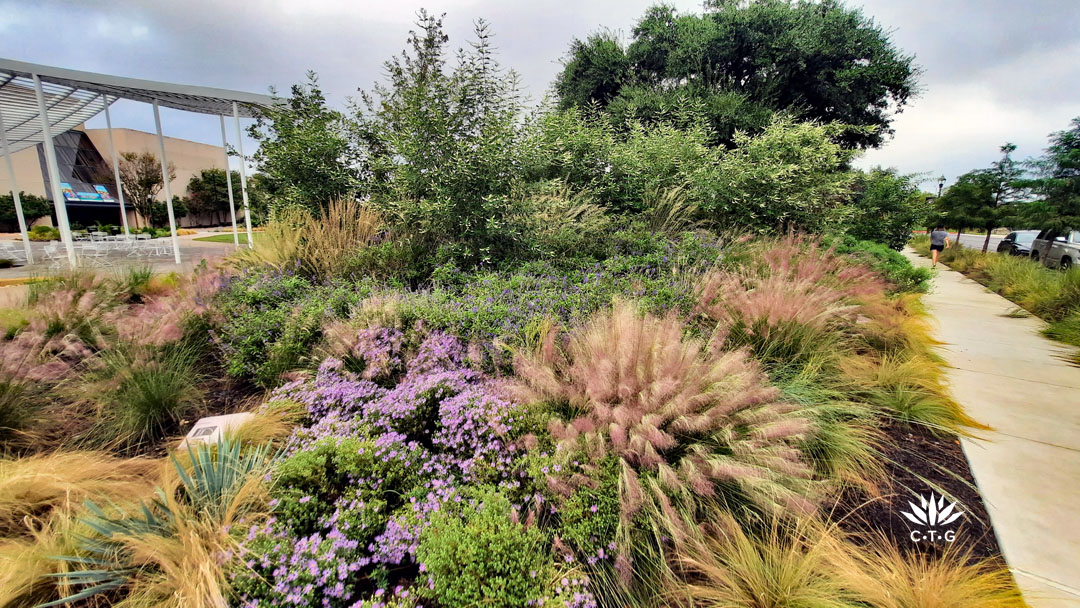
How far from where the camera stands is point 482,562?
135cm

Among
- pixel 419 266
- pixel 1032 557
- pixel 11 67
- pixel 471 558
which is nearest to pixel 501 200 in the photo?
pixel 419 266

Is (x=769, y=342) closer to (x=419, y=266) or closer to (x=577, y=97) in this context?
(x=419, y=266)

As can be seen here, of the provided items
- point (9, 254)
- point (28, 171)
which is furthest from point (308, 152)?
point (28, 171)

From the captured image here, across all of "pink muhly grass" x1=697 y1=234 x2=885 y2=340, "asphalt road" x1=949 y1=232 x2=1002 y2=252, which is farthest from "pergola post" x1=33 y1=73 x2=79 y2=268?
"asphalt road" x1=949 y1=232 x2=1002 y2=252

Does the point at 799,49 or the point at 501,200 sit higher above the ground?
the point at 799,49

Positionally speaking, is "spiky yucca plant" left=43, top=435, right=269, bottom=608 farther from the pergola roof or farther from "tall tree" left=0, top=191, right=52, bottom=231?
"tall tree" left=0, top=191, right=52, bottom=231

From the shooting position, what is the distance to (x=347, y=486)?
6.07ft

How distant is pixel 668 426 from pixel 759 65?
14929 mm

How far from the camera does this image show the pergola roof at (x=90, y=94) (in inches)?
323

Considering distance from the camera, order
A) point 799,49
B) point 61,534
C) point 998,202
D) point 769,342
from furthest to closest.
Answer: point 998,202 → point 799,49 → point 769,342 → point 61,534

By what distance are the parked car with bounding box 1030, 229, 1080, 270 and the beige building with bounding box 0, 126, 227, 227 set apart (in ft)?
157

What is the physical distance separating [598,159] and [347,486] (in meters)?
6.23

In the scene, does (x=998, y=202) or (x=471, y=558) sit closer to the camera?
(x=471, y=558)
